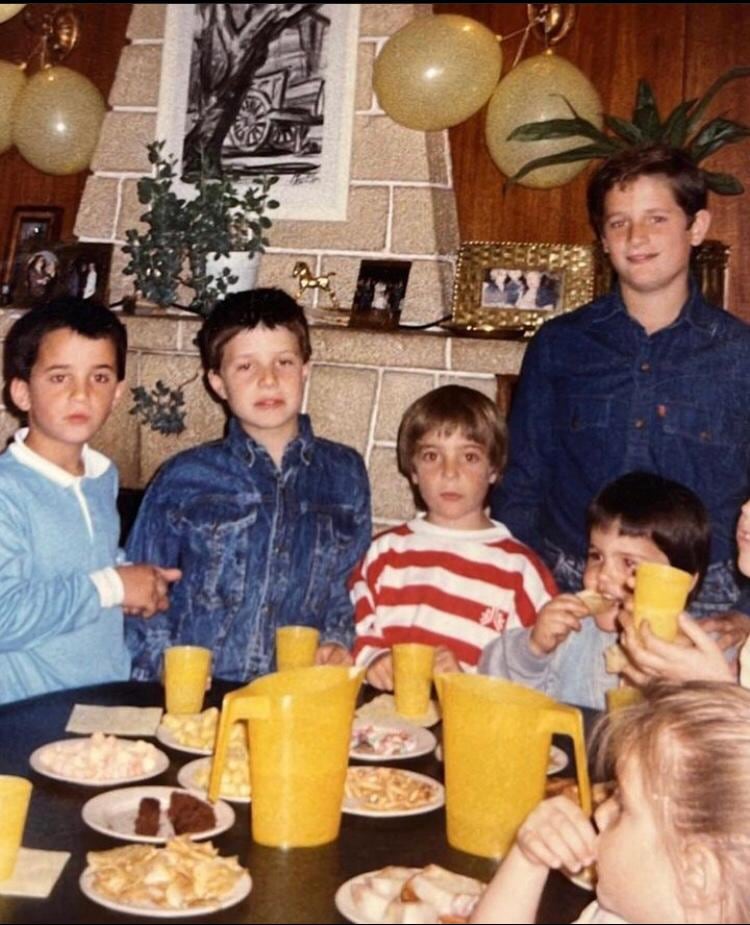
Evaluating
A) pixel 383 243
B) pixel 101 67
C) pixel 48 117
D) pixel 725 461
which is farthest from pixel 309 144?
pixel 725 461

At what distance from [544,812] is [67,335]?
147cm

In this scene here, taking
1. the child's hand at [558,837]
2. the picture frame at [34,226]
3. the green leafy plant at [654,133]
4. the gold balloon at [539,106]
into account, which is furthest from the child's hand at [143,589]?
the picture frame at [34,226]

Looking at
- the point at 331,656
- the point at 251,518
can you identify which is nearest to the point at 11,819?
the point at 331,656

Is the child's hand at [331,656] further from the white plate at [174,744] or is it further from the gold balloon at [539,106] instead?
the gold balloon at [539,106]

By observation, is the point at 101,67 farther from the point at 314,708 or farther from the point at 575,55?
the point at 314,708

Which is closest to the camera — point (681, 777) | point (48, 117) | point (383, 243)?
point (681, 777)

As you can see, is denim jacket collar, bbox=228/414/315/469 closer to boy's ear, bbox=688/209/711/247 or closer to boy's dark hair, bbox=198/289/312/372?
boy's dark hair, bbox=198/289/312/372

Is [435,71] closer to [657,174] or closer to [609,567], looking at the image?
[657,174]

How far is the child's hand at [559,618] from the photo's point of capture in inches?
68.4

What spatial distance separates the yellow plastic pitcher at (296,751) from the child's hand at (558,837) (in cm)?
24

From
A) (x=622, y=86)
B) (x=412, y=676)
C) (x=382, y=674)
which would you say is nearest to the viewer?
(x=412, y=676)

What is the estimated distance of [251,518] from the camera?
2428 millimetres

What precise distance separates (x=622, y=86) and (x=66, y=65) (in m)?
2.05

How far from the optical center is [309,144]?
11.9 feet
